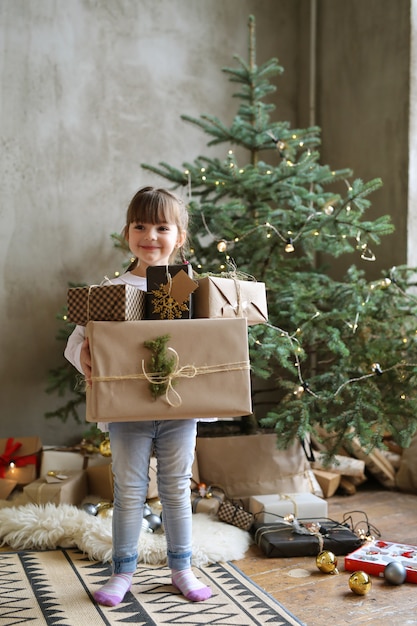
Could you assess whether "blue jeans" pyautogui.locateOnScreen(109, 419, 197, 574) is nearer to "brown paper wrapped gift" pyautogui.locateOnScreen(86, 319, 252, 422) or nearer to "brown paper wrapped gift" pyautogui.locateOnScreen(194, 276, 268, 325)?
"brown paper wrapped gift" pyautogui.locateOnScreen(86, 319, 252, 422)

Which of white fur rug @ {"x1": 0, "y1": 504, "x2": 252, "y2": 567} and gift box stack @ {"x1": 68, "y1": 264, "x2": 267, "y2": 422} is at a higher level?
gift box stack @ {"x1": 68, "y1": 264, "x2": 267, "y2": 422}

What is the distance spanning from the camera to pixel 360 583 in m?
1.96

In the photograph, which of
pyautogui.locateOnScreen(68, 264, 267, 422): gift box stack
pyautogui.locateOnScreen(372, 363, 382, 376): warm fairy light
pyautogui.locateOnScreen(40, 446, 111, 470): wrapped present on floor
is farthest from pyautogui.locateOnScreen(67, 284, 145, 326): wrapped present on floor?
pyautogui.locateOnScreen(40, 446, 111, 470): wrapped present on floor

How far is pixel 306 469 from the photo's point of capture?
9.75 feet

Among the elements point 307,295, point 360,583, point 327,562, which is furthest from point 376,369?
point 360,583

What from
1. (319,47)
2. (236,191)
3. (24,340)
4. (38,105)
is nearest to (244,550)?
(236,191)

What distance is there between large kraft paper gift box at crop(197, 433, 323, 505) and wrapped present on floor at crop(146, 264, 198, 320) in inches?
44.8

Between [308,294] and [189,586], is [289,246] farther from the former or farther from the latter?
[189,586]

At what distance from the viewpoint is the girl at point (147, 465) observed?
1.94 metres

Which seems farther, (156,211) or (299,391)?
(299,391)

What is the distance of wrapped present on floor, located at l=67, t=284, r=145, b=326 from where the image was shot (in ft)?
5.87

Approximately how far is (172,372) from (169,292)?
23 cm

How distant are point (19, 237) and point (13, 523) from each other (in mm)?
1647

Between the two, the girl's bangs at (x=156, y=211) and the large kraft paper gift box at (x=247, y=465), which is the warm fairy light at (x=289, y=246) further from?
the girl's bangs at (x=156, y=211)
